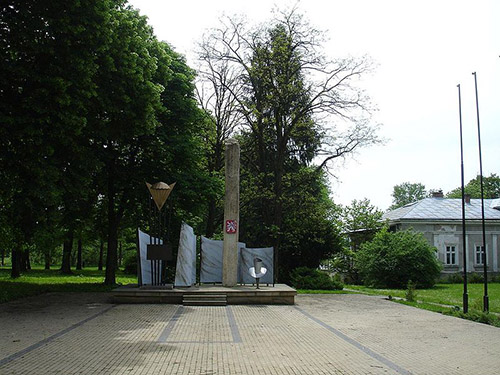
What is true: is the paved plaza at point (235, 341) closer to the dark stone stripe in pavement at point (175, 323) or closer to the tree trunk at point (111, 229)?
the dark stone stripe in pavement at point (175, 323)

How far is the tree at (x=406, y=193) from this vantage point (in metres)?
111

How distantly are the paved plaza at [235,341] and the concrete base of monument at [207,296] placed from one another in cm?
88

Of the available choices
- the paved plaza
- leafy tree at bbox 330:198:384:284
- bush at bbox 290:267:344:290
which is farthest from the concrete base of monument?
leafy tree at bbox 330:198:384:284

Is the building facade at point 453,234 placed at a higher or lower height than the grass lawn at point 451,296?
higher

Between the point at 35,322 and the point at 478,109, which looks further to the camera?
the point at 478,109

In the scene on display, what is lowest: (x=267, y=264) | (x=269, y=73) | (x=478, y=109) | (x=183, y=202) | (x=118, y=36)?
(x=267, y=264)

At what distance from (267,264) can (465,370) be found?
44.6 ft

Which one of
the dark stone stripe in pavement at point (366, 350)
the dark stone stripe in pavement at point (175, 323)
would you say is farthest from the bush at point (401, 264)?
the dark stone stripe in pavement at point (366, 350)

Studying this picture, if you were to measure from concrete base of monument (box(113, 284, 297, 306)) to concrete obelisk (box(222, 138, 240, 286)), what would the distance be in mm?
1438

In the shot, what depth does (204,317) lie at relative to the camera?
47.1 feet

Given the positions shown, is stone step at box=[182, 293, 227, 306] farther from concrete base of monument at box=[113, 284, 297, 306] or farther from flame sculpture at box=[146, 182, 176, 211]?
flame sculpture at box=[146, 182, 176, 211]

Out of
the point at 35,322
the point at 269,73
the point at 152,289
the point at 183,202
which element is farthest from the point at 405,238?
the point at 35,322

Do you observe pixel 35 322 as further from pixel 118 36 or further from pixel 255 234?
pixel 255 234

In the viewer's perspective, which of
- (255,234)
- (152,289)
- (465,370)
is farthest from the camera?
(255,234)
